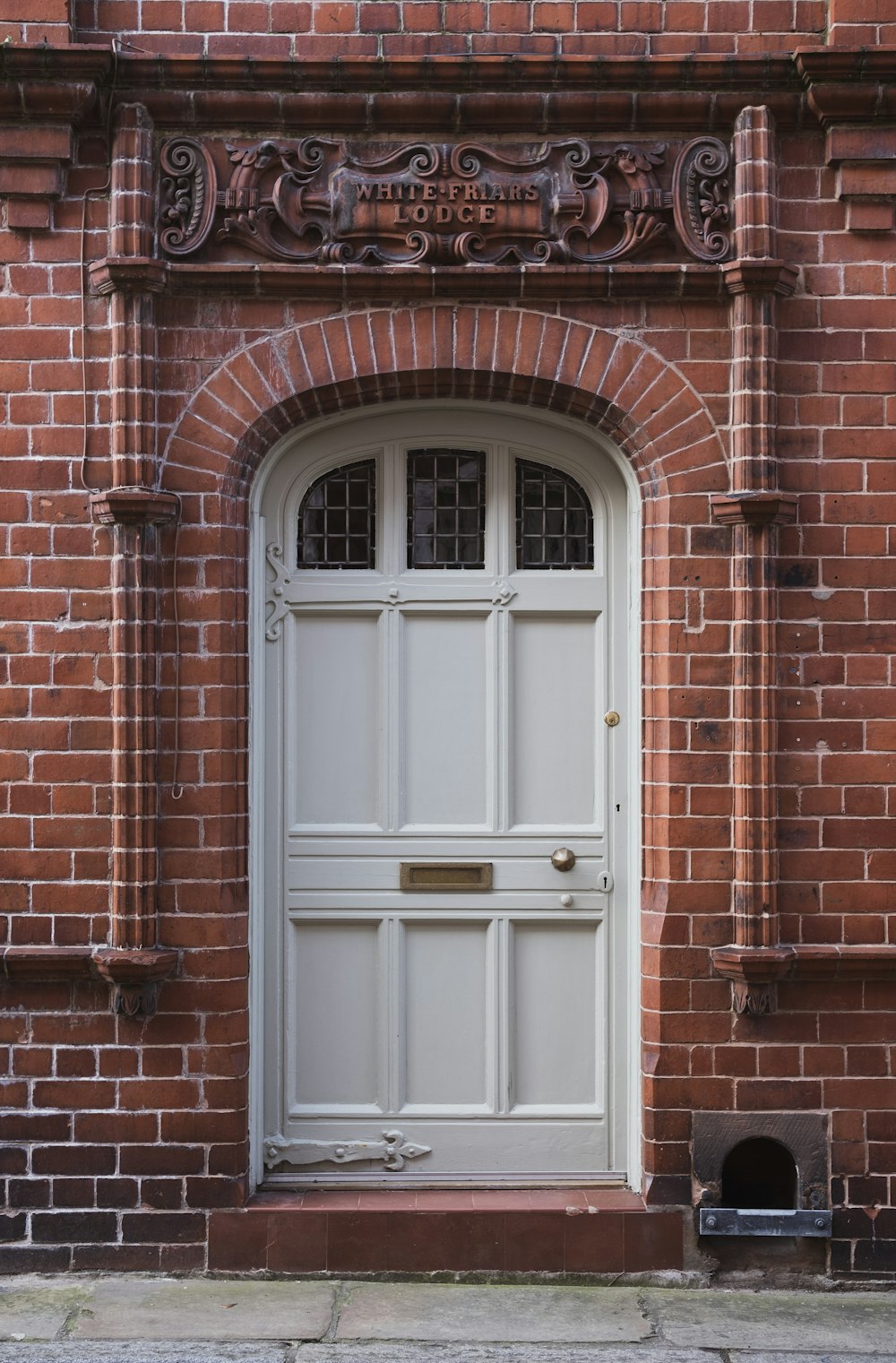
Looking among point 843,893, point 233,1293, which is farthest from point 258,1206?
point 843,893

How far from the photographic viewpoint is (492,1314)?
4.58 m

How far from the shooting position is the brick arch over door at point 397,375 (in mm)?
4883

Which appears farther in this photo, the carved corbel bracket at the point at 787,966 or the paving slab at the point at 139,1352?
the carved corbel bracket at the point at 787,966

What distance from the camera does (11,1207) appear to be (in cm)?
485

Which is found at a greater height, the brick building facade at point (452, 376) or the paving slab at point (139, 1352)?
the brick building facade at point (452, 376)

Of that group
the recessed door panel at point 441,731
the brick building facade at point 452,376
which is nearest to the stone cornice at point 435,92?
the brick building facade at point 452,376

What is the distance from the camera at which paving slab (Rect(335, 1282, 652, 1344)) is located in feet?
14.5

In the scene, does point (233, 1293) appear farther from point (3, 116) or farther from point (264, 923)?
point (3, 116)

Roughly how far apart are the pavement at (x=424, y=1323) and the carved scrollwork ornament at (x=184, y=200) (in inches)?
149

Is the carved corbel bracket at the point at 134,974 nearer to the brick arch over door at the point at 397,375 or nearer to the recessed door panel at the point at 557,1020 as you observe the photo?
the brick arch over door at the point at 397,375

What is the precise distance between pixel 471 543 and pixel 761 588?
1.16 meters

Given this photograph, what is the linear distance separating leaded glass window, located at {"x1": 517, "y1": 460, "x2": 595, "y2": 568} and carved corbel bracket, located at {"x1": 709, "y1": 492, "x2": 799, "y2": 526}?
0.58 metres

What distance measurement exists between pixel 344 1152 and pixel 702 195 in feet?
12.8

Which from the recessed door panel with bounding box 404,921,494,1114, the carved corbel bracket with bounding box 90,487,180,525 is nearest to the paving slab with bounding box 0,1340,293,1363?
the recessed door panel with bounding box 404,921,494,1114
